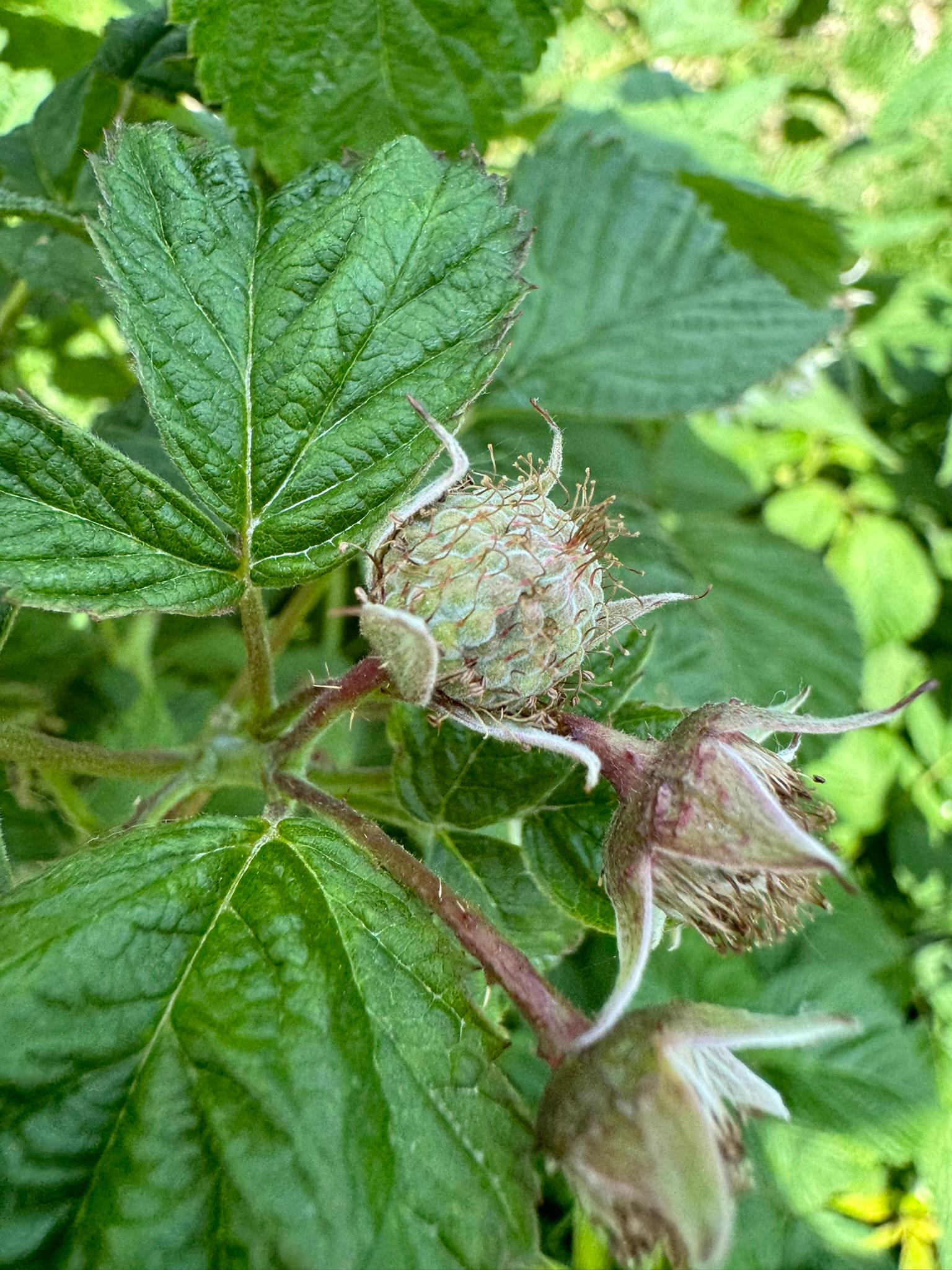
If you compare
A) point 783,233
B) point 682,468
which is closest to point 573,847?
point 783,233

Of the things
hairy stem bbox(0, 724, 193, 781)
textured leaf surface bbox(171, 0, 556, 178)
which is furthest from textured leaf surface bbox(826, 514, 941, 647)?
hairy stem bbox(0, 724, 193, 781)

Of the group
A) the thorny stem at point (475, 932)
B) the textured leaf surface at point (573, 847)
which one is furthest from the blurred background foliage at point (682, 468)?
the thorny stem at point (475, 932)

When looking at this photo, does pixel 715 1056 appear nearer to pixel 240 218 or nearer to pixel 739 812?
pixel 739 812

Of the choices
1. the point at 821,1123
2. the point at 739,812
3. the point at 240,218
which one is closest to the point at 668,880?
the point at 739,812

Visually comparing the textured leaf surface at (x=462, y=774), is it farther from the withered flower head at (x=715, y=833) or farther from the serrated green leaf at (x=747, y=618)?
the serrated green leaf at (x=747, y=618)

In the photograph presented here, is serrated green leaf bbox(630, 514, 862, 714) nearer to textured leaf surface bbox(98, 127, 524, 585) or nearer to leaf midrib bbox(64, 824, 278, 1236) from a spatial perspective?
textured leaf surface bbox(98, 127, 524, 585)

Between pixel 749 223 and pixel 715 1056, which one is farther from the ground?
pixel 749 223
